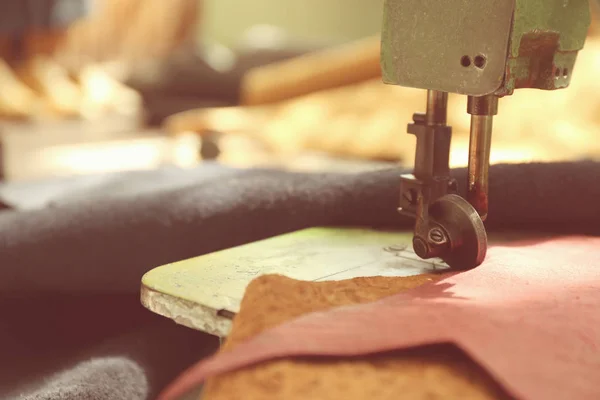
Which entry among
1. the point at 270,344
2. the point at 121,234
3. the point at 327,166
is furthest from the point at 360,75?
the point at 270,344

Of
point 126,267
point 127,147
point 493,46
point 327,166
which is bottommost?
point 127,147

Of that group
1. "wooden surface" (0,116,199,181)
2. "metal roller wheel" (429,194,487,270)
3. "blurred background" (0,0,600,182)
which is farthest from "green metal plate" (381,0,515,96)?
"wooden surface" (0,116,199,181)

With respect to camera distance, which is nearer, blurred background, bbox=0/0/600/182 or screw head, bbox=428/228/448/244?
screw head, bbox=428/228/448/244

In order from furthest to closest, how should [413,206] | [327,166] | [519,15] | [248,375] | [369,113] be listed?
A: [369,113] < [327,166] < [413,206] < [519,15] < [248,375]

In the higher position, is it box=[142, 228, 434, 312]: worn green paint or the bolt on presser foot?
the bolt on presser foot

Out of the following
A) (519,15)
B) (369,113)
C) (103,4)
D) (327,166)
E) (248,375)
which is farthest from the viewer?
(103,4)

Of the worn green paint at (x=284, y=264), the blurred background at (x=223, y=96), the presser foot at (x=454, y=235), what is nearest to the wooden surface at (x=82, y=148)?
the blurred background at (x=223, y=96)

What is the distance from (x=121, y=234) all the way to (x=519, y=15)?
0.49 m

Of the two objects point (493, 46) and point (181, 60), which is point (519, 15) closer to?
point (493, 46)

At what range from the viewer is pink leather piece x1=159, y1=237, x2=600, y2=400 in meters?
0.50

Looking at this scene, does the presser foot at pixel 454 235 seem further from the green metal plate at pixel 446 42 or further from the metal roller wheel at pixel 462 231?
the green metal plate at pixel 446 42

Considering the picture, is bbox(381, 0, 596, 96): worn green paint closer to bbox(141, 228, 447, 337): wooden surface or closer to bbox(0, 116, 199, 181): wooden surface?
bbox(141, 228, 447, 337): wooden surface

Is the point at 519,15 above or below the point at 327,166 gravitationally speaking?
above

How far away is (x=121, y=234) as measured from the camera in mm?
856
